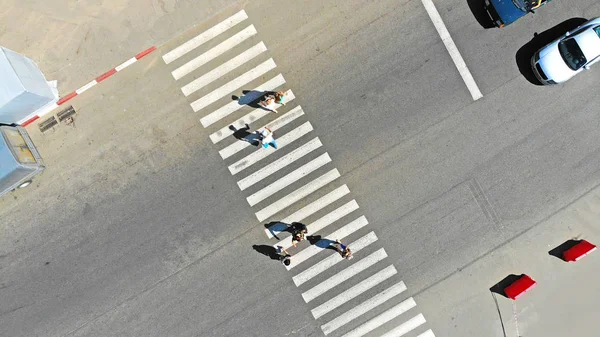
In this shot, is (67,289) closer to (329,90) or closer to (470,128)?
(329,90)

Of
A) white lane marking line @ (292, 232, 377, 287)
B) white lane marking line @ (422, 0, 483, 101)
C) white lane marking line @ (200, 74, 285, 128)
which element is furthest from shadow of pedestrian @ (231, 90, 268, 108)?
white lane marking line @ (422, 0, 483, 101)

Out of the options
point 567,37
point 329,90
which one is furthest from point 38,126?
point 567,37

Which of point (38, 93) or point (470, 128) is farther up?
point (38, 93)

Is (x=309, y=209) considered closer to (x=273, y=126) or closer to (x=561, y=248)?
(x=273, y=126)

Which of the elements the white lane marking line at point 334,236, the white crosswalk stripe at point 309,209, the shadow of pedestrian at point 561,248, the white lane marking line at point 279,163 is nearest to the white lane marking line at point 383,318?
the white lane marking line at point 334,236

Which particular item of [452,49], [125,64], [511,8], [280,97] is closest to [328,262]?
[280,97]
